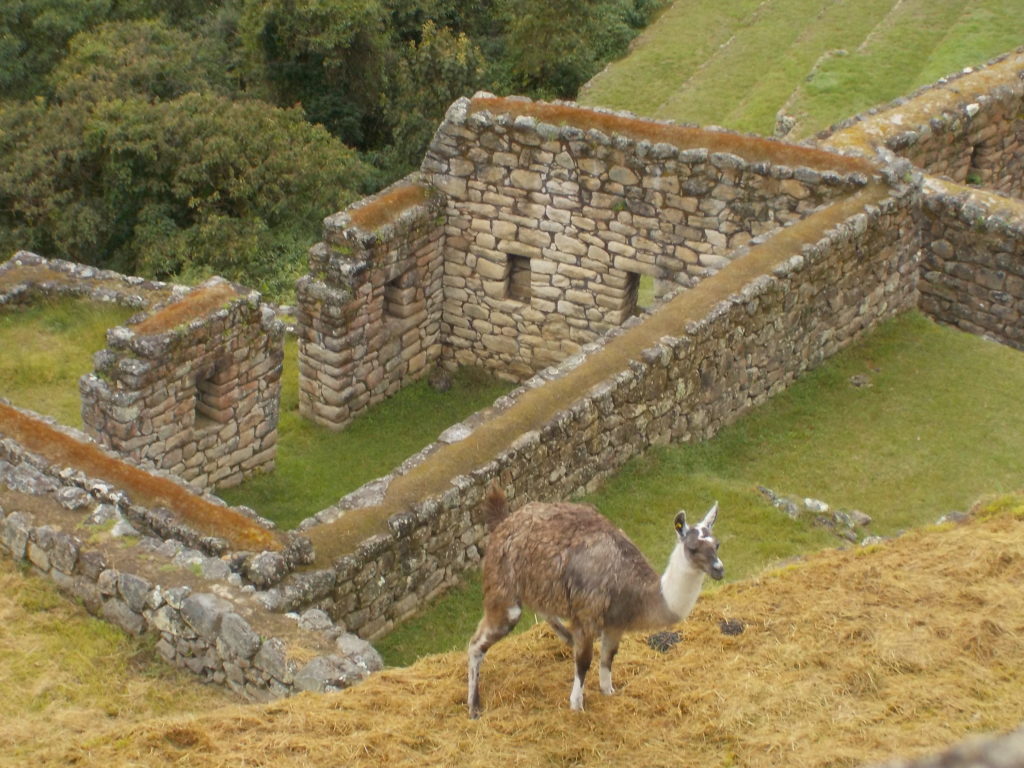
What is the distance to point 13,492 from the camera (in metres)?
12.1

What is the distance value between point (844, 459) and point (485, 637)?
7.55m

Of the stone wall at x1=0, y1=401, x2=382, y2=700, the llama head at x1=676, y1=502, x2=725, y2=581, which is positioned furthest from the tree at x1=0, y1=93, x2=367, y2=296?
the llama head at x1=676, y1=502, x2=725, y2=581

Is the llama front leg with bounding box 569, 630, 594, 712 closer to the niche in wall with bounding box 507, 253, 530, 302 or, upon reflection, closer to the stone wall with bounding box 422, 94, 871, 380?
the stone wall with bounding box 422, 94, 871, 380

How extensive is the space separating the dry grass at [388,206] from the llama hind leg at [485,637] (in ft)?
29.9

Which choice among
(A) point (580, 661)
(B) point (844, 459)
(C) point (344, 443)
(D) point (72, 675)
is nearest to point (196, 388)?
(C) point (344, 443)

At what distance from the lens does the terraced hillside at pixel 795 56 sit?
3148 cm

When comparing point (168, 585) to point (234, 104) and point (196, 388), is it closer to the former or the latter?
point (196, 388)

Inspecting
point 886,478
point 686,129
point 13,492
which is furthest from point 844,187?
point 13,492

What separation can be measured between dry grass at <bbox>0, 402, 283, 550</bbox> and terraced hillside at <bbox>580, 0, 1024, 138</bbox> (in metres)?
18.6

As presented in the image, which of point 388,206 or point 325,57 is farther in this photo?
point 325,57

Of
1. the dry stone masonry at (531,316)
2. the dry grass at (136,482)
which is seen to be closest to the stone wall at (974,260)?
the dry stone masonry at (531,316)

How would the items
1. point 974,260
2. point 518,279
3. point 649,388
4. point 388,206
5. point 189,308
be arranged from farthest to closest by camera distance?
point 518,279 → point 974,260 → point 388,206 → point 189,308 → point 649,388

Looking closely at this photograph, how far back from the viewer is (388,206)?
18094mm

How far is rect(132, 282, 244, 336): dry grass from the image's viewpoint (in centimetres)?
1520
